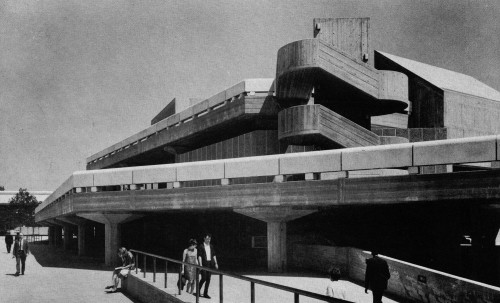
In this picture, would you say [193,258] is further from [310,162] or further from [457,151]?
[457,151]

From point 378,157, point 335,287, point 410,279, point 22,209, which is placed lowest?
point 22,209

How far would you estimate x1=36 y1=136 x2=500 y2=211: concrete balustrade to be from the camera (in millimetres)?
14086

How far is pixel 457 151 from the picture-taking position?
1420 cm

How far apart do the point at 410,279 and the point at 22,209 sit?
71640mm

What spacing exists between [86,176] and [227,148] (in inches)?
432

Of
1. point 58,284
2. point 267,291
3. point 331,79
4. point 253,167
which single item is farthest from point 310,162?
point 58,284

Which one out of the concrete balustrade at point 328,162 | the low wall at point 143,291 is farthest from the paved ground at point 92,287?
the concrete balustrade at point 328,162

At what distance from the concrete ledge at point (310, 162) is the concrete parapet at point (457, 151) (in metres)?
2.54

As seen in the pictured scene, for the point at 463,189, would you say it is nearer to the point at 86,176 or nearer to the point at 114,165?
the point at 86,176

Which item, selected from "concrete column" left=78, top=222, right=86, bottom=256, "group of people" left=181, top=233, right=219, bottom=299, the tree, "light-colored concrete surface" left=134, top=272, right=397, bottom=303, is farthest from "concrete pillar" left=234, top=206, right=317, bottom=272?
the tree

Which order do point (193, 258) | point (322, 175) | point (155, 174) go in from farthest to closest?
point (155, 174) < point (322, 175) < point (193, 258)

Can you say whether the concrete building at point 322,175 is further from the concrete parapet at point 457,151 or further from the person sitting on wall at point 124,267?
the person sitting on wall at point 124,267

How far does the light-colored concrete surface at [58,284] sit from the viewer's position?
15418 millimetres

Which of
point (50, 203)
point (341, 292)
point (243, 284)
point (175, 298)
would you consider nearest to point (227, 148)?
point (50, 203)
